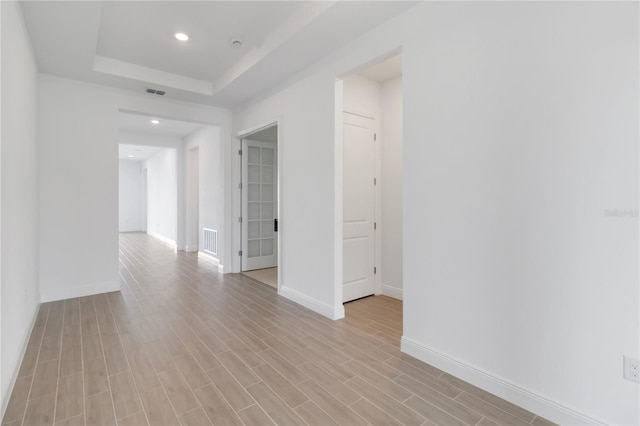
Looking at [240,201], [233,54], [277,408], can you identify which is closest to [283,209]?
[240,201]

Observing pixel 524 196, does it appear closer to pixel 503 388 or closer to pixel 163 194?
pixel 503 388

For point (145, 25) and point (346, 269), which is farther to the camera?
point (346, 269)

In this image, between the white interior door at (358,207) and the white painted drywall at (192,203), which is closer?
the white interior door at (358,207)

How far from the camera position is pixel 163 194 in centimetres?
938

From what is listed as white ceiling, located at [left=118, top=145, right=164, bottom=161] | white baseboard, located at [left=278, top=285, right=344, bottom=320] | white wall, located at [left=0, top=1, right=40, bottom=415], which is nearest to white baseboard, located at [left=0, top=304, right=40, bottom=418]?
white wall, located at [left=0, top=1, right=40, bottom=415]

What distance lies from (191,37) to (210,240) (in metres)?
4.17

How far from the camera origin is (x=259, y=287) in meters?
4.60

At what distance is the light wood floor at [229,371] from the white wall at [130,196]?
9.68 metres

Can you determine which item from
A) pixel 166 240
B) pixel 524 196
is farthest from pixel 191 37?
pixel 166 240

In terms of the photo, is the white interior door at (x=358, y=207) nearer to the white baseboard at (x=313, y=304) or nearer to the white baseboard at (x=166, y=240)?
the white baseboard at (x=313, y=304)

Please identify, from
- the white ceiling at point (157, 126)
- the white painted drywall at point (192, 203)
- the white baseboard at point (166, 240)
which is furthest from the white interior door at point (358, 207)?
the white baseboard at point (166, 240)

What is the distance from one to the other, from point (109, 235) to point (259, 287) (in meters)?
2.17

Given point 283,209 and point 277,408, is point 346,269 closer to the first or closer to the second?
point 283,209

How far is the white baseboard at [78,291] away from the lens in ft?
12.6
